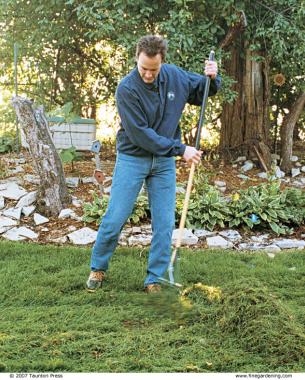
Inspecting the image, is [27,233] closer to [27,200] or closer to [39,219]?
[39,219]

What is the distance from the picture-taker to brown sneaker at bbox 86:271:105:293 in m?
3.98

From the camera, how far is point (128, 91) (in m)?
3.54

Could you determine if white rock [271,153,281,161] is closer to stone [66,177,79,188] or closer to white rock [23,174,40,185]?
stone [66,177,79,188]

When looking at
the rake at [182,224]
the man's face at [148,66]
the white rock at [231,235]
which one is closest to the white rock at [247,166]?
the white rock at [231,235]

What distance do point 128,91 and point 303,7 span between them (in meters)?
3.31

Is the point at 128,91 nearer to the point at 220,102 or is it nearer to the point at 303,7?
the point at 303,7

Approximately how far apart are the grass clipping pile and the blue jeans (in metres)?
0.49

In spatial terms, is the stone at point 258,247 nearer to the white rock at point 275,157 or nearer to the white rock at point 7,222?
the white rock at point 7,222

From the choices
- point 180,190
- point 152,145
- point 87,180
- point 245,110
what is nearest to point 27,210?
point 87,180

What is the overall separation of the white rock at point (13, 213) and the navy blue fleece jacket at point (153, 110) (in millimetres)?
1962

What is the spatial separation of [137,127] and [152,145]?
0.14 m

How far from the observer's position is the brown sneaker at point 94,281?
3979 millimetres

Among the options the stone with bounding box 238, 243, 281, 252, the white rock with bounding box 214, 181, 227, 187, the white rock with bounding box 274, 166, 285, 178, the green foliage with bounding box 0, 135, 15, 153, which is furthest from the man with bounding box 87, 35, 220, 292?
the green foliage with bounding box 0, 135, 15, 153

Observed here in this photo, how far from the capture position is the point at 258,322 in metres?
3.20
